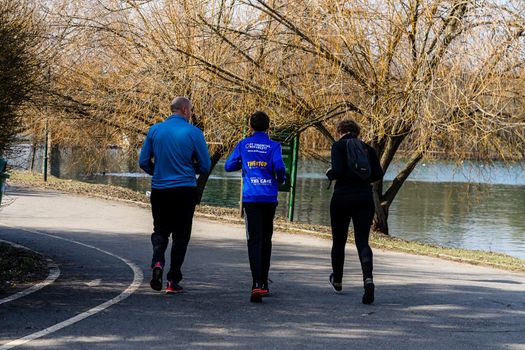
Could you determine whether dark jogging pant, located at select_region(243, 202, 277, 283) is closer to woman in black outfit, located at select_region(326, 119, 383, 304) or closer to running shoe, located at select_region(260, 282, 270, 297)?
running shoe, located at select_region(260, 282, 270, 297)

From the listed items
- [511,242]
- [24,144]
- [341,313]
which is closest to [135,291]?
[341,313]

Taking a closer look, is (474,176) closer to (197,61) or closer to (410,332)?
(197,61)

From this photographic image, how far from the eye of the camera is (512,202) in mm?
38594

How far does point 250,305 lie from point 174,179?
148 centimetres

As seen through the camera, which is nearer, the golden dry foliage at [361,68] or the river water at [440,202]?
the golden dry foliage at [361,68]

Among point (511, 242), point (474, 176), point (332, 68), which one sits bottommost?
point (511, 242)

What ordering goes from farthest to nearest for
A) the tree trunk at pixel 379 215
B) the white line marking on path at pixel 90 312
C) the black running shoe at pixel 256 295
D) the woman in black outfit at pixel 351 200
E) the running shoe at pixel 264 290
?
the tree trunk at pixel 379 215 < the woman in black outfit at pixel 351 200 < the running shoe at pixel 264 290 < the black running shoe at pixel 256 295 < the white line marking on path at pixel 90 312

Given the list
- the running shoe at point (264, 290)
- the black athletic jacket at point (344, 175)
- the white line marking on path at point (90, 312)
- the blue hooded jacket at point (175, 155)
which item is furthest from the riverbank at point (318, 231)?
the running shoe at point (264, 290)

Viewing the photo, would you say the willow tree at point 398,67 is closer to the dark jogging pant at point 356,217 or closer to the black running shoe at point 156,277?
the dark jogging pant at point 356,217

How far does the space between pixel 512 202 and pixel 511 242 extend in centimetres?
1540

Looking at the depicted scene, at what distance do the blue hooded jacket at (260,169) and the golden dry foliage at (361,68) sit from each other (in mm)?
6754

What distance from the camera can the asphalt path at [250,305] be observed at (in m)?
6.82

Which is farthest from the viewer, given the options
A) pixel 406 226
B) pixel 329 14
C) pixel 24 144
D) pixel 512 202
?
pixel 512 202

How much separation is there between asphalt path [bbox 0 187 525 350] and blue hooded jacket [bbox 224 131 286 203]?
100 centimetres
